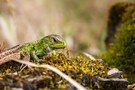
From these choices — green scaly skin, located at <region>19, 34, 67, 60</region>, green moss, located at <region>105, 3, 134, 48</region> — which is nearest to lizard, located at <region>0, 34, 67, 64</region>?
green scaly skin, located at <region>19, 34, 67, 60</region>

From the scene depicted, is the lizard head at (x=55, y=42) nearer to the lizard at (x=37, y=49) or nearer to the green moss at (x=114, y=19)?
the lizard at (x=37, y=49)

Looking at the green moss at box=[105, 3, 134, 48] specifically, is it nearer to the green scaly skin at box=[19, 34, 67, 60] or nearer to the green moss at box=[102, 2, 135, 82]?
the green moss at box=[102, 2, 135, 82]

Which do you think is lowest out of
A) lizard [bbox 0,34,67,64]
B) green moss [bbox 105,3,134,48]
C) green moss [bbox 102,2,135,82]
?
lizard [bbox 0,34,67,64]

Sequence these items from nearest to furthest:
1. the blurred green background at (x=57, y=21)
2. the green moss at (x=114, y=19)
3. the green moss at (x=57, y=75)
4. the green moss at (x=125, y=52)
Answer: the green moss at (x=57, y=75), the green moss at (x=125, y=52), the blurred green background at (x=57, y=21), the green moss at (x=114, y=19)

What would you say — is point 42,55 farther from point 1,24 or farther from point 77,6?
point 77,6

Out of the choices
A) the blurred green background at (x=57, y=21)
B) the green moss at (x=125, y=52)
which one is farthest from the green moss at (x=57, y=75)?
the green moss at (x=125, y=52)

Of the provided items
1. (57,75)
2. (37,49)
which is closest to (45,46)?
(37,49)

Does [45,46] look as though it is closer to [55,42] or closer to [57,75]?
[55,42]

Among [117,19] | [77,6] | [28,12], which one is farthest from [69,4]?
[117,19]
